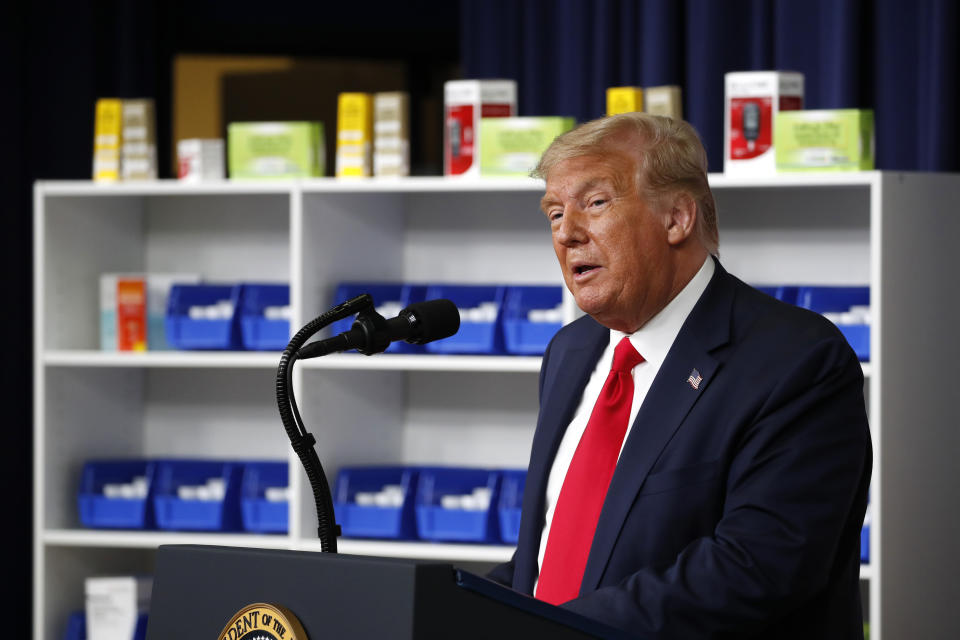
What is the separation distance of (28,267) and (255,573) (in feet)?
9.63

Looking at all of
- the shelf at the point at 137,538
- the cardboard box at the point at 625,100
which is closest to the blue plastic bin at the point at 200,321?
the shelf at the point at 137,538

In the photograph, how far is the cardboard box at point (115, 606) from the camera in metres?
3.27

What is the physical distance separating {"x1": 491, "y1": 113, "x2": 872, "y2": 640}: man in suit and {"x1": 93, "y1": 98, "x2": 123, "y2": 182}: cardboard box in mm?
1749

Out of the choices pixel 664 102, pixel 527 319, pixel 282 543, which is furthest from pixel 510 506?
pixel 664 102

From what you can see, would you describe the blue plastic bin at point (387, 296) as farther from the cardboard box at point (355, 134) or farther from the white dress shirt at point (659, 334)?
the white dress shirt at point (659, 334)

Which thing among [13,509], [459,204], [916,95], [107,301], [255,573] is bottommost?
[13,509]

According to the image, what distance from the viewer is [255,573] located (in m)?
1.15

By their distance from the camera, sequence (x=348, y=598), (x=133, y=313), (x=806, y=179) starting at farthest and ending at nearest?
(x=133, y=313) → (x=806, y=179) → (x=348, y=598)

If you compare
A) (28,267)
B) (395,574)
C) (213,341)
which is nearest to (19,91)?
(28,267)

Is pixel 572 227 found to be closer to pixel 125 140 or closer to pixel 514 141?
pixel 514 141

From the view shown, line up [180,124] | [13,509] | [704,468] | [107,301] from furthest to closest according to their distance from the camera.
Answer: [180,124] → [13,509] → [107,301] → [704,468]

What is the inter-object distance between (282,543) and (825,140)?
1588 mm

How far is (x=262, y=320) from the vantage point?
3.18m

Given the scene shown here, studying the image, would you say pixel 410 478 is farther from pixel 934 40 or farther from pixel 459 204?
pixel 934 40
